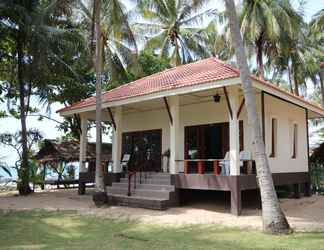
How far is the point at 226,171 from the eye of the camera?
1243 cm

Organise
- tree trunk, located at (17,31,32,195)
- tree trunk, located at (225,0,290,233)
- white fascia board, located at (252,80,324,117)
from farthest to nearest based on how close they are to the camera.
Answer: tree trunk, located at (17,31,32,195) < white fascia board, located at (252,80,324,117) < tree trunk, located at (225,0,290,233)

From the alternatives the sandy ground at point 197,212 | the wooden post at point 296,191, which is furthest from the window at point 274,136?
the wooden post at point 296,191

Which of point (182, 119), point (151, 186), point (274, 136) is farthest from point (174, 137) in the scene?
point (274, 136)

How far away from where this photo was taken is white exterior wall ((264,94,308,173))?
15.0 metres

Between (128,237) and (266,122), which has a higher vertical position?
(266,122)

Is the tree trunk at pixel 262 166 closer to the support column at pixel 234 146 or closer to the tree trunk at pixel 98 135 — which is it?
the support column at pixel 234 146

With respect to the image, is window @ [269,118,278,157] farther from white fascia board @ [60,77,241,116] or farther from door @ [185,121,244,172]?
white fascia board @ [60,77,241,116]

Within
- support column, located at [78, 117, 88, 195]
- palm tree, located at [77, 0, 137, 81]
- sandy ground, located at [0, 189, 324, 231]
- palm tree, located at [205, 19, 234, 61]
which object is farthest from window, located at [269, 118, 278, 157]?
palm tree, located at [205, 19, 234, 61]

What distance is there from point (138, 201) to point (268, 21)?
16857mm

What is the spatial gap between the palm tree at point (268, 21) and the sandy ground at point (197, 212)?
44.1 feet

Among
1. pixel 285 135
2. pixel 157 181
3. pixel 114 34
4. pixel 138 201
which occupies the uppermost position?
pixel 114 34

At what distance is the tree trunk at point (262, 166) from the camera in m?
8.64

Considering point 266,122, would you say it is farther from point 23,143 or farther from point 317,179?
point 23,143

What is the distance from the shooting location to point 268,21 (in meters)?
24.6
